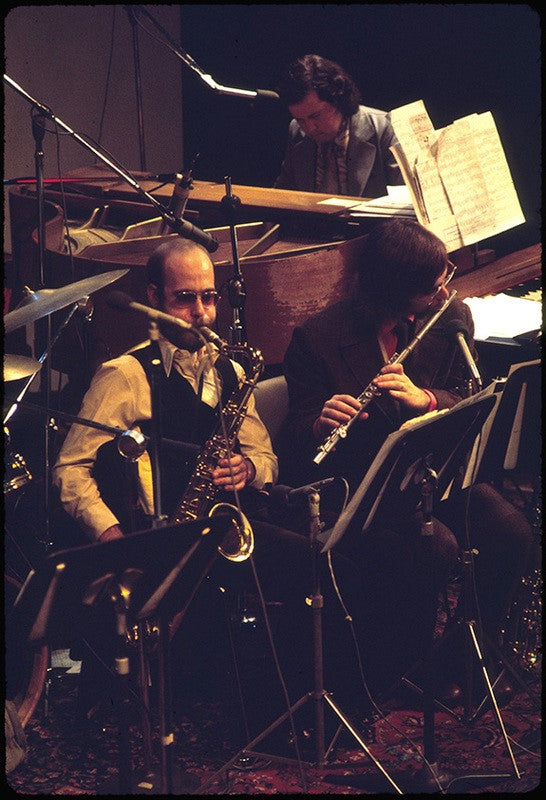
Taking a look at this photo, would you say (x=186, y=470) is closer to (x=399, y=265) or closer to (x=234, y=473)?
(x=234, y=473)

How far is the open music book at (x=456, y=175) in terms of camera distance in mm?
3887

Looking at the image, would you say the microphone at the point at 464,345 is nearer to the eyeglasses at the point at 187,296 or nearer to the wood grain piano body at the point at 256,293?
the eyeglasses at the point at 187,296

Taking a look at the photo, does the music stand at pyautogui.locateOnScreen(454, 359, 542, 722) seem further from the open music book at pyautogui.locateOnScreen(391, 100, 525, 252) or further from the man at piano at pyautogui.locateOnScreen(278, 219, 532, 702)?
the open music book at pyautogui.locateOnScreen(391, 100, 525, 252)

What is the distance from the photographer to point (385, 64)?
5742 mm

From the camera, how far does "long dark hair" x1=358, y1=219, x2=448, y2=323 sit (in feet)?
11.1

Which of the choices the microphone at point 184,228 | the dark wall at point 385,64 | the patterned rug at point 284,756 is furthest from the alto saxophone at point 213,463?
the dark wall at point 385,64

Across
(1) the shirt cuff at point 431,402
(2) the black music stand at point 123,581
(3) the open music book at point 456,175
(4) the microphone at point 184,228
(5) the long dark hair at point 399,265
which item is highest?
(3) the open music book at point 456,175

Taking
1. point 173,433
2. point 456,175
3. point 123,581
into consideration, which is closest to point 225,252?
point 456,175

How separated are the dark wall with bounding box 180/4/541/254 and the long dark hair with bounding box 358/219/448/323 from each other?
2.22m

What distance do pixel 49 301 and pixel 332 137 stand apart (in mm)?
2264

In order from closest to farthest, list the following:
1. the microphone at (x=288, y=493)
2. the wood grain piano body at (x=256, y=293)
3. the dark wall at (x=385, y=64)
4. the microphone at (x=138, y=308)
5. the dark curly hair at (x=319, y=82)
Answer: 1. the microphone at (x=138, y=308)
2. the microphone at (x=288, y=493)
3. the wood grain piano body at (x=256, y=293)
4. the dark curly hair at (x=319, y=82)
5. the dark wall at (x=385, y=64)

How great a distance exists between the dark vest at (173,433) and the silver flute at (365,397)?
36cm

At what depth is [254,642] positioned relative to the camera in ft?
10.7

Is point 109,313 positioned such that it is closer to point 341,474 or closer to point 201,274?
point 201,274
